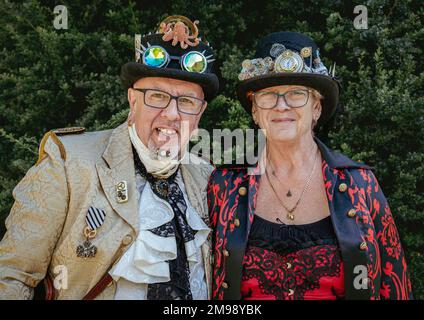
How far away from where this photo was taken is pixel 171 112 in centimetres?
328

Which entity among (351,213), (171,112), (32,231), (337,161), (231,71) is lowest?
(32,231)

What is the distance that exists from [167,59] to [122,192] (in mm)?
838

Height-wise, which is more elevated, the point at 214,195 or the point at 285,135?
the point at 285,135

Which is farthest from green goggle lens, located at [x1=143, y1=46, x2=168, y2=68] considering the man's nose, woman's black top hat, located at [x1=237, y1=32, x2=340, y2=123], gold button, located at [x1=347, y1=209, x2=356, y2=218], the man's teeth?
gold button, located at [x1=347, y1=209, x2=356, y2=218]

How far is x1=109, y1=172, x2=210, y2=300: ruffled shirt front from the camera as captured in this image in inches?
119

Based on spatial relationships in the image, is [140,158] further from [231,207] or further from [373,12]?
[373,12]

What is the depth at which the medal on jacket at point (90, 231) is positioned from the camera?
302 centimetres

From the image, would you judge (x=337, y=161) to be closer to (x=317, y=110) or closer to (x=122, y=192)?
(x=317, y=110)

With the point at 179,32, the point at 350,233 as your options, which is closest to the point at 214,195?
the point at 350,233

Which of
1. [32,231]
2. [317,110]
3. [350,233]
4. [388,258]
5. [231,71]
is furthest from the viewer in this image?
[231,71]

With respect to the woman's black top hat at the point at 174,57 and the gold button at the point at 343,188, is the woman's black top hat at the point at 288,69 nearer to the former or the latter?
the woman's black top hat at the point at 174,57

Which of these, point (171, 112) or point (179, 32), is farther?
point (179, 32)

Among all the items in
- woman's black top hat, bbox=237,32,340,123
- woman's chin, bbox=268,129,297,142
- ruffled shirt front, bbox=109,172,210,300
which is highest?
woman's black top hat, bbox=237,32,340,123

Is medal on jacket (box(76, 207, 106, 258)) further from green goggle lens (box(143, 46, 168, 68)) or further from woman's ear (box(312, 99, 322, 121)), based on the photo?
woman's ear (box(312, 99, 322, 121))
